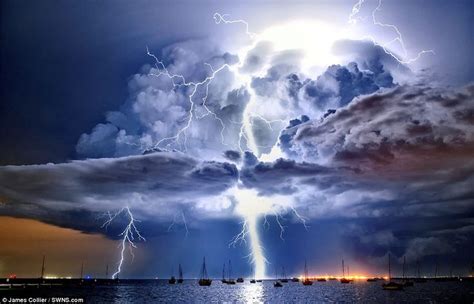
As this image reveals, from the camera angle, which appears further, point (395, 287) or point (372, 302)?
point (395, 287)

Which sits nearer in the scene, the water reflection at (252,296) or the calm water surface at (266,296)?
the calm water surface at (266,296)

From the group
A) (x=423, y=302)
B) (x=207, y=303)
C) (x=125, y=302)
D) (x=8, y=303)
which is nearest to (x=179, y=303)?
(x=207, y=303)

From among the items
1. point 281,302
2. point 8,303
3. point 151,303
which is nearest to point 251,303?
point 281,302

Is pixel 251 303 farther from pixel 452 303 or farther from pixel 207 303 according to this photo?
pixel 452 303

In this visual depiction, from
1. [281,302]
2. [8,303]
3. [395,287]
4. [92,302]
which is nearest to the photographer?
[8,303]

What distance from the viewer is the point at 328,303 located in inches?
1631

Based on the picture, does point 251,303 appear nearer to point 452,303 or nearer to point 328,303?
point 328,303

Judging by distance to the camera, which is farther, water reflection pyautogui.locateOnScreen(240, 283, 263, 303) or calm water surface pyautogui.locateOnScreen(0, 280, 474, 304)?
water reflection pyautogui.locateOnScreen(240, 283, 263, 303)

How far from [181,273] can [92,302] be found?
61.2m

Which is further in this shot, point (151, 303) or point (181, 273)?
point (181, 273)

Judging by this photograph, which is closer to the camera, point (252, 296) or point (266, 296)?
point (252, 296)

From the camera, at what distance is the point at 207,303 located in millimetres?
40906

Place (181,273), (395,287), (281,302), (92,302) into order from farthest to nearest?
1. (181,273)
2. (395,287)
3. (281,302)
4. (92,302)

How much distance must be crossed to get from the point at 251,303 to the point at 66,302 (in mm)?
16577
